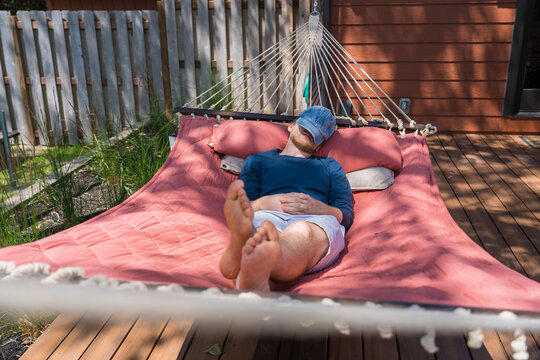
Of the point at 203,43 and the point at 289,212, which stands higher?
the point at 203,43

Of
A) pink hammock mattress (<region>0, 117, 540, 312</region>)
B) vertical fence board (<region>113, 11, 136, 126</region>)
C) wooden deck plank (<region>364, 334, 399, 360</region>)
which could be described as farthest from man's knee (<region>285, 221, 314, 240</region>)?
vertical fence board (<region>113, 11, 136, 126</region>)

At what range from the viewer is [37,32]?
4477 millimetres

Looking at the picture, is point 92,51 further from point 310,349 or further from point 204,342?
point 310,349

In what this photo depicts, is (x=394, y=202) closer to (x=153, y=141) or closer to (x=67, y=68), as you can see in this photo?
(x=153, y=141)

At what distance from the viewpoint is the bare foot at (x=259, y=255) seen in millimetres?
1112

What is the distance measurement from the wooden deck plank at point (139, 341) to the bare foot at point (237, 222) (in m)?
0.46

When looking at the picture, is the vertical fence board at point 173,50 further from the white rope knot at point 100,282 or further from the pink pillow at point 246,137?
the white rope knot at point 100,282

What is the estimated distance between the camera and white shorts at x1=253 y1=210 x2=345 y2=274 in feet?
5.12

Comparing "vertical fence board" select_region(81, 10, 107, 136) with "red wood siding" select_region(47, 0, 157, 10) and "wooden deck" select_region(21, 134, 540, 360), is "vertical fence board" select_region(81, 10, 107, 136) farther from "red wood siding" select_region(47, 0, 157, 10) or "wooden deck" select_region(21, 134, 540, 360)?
"wooden deck" select_region(21, 134, 540, 360)

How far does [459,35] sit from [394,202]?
305cm

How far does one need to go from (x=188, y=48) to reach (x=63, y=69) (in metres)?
1.24

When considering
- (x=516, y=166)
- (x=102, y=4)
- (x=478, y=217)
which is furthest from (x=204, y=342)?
(x=102, y=4)

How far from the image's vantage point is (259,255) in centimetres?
112

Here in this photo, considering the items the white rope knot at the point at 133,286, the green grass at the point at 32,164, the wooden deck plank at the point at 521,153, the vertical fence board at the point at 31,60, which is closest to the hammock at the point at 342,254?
the white rope knot at the point at 133,286
